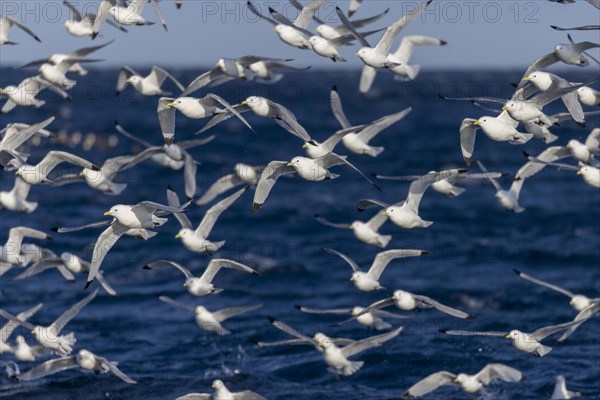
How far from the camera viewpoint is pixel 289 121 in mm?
16359

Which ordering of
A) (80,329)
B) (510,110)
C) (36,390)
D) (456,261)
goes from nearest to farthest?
(510,110), (36,390), (80,329), (456,261)

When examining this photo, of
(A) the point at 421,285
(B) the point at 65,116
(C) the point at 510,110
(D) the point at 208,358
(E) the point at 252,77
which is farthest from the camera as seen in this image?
(B) the point at 65,116

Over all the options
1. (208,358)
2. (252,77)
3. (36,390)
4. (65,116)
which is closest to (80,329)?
(208,358)

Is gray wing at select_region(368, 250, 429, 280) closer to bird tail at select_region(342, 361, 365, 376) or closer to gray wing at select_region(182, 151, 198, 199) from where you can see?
bird tail at select_region(342, 361, 365, 376)

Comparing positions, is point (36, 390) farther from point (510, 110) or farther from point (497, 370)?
point (510, 110)

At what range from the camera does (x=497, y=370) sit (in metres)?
17.3

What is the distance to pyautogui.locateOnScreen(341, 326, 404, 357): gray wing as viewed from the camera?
1817cm

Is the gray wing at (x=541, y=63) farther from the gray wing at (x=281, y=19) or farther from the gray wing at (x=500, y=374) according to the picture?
the gray wing at (x=500, y=374)

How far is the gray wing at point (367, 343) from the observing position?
1817 centimetres

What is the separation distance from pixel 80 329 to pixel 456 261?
1436 cm

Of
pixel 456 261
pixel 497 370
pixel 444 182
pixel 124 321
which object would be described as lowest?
pixel 456 261


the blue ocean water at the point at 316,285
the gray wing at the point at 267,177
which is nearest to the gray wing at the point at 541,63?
the gray wing at the point at 267,177

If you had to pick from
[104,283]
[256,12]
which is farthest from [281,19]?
[104,283]

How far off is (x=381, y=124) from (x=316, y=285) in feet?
49.8
